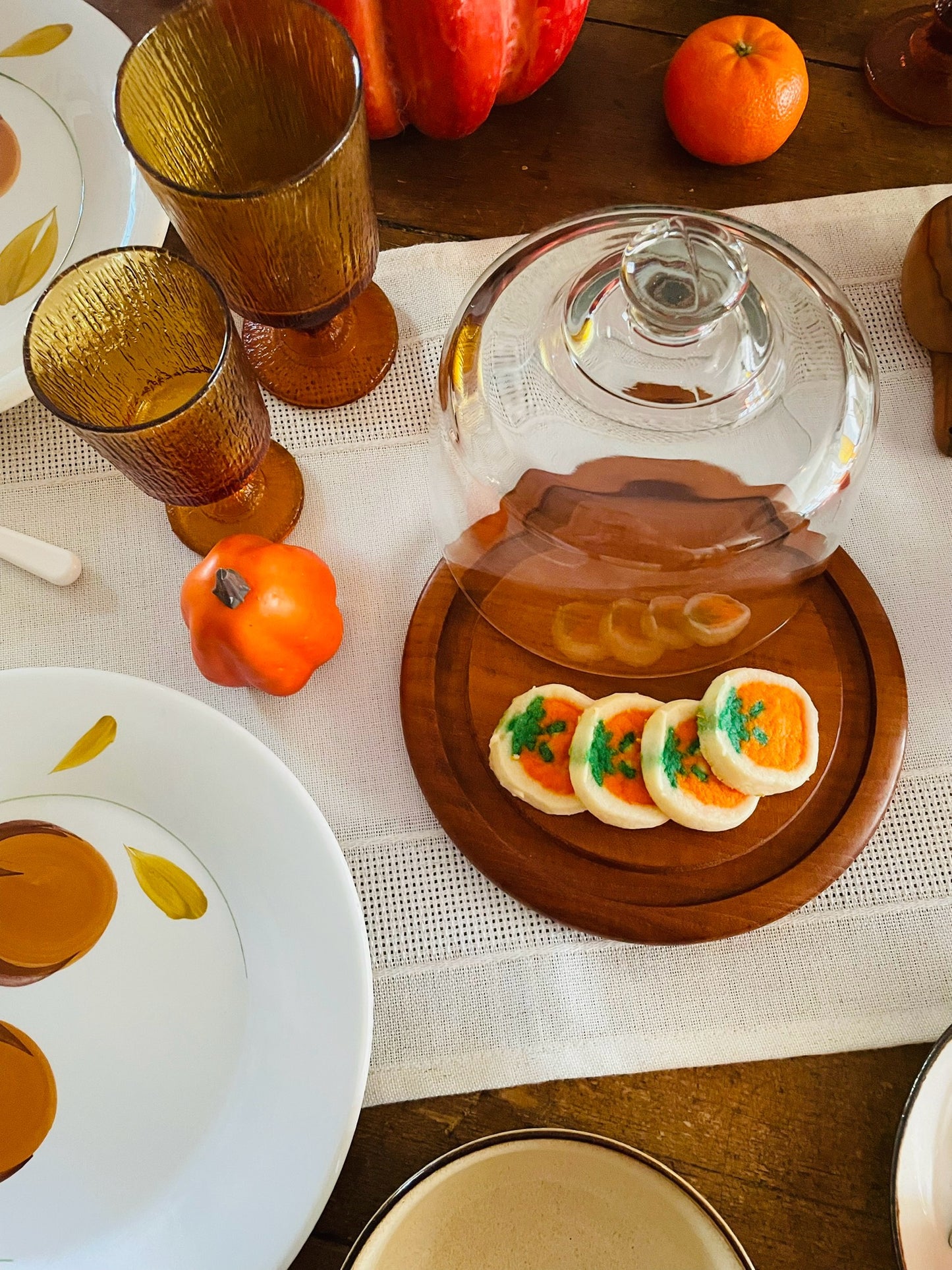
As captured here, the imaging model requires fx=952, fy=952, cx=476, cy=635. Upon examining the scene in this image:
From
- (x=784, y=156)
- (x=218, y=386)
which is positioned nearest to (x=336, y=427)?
(x=218, y=386)

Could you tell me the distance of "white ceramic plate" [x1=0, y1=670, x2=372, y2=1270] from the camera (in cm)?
48

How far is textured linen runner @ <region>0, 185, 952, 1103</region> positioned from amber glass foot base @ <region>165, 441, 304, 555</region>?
0.01 m

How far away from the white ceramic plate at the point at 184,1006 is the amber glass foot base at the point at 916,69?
688 millimetres

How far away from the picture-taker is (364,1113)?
56 centimetres

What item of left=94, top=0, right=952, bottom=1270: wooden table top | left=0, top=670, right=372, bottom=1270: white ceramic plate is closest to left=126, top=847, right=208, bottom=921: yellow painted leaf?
left=0, top=670, right=372, bottom=1270: white ceramic plate

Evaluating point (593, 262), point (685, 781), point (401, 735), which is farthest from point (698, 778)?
point (593, 262)

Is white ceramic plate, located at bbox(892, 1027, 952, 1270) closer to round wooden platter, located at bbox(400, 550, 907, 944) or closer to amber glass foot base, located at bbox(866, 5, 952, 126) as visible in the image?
round wooden platter, located at bbox(400, 550, 907, 944)

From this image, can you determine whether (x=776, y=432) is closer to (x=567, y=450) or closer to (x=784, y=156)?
(x=567, y=450)

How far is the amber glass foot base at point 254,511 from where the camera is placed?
64cm

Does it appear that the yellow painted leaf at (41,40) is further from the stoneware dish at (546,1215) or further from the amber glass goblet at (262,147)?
the stoneware dish at (546,1215)

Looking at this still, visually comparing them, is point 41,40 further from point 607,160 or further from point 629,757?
point 629,757

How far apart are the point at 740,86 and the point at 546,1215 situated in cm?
73

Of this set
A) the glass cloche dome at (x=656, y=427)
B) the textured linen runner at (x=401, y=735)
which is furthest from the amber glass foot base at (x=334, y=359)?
the glass cloche dome at (x=656, y=427)

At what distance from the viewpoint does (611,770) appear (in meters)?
0.55
